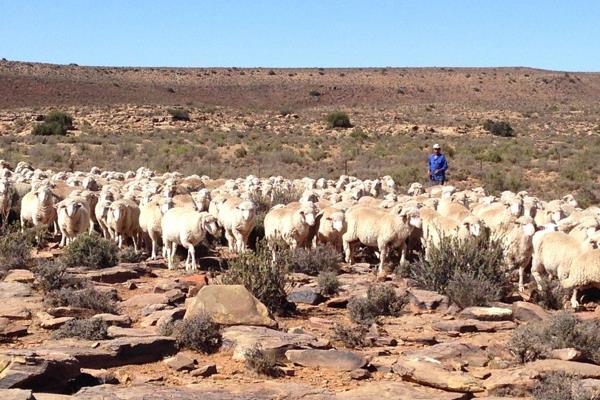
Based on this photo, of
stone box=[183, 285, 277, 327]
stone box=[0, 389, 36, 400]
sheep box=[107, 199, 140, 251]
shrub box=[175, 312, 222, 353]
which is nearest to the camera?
stone box=[0, 389, 36, 400]

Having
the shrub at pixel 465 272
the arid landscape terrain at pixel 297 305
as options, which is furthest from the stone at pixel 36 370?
the shrub at pixel 465 272

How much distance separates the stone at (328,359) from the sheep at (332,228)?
5990mm

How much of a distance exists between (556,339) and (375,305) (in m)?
2.55

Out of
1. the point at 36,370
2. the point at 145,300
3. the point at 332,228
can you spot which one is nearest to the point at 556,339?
the point at 145,300

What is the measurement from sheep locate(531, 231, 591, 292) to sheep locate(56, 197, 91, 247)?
8.29 meters

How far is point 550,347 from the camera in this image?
813cm

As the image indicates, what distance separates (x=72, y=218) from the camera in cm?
1493

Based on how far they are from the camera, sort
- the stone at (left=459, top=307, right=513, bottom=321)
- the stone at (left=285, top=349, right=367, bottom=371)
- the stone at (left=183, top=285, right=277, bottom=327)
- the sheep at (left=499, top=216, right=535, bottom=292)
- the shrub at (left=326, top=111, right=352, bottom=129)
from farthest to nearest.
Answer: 1. the shrub at (left=326, top=111, right=352, bottom=129)
2. the sheep at (left=499, top=216, right=535, bottom=292)
3. the stone at (left=459, top=307, right=513, bottom=321)
4. the stone at (left=183, top=285, right=277, bottom=327)
5. the stone at (left=285, top=349, right=367, bottom=371)

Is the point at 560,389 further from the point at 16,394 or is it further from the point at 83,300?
the point at 83,300

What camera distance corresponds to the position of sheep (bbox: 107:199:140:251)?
14984 mm

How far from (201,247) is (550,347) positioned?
8086mm

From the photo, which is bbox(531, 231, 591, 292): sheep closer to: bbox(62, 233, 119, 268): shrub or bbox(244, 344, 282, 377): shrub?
bbox(244, 344, 282, 377): shrub

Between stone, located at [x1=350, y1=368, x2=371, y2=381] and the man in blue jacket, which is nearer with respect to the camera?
stone, located at [x1=350, y1=368, x2=371, y2=381]

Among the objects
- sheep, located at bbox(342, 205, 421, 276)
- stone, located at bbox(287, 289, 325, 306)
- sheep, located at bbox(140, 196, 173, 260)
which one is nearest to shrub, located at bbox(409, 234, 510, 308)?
sheep, located at bbox(342, 205, 421, 276)
